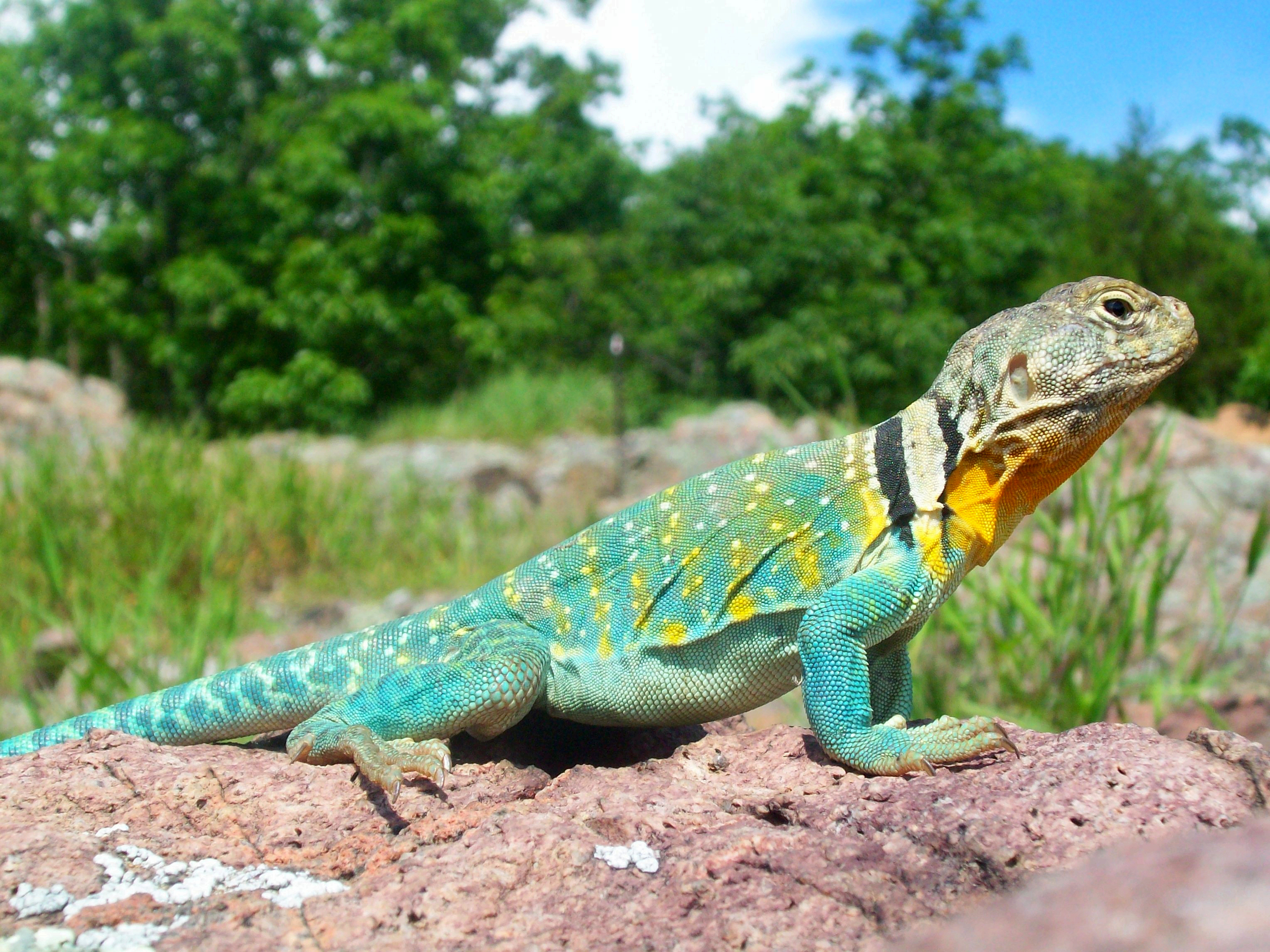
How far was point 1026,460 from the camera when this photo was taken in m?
2.60

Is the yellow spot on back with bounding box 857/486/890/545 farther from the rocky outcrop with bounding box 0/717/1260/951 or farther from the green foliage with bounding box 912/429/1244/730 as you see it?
the green foliage with bounding box 912/429/1244/730

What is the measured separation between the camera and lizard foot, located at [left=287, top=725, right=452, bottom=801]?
2471 millimetres

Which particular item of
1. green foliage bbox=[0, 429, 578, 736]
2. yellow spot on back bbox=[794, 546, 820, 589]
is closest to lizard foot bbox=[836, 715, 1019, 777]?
yellow spot on back bbox=[794, 546, 820, 589]

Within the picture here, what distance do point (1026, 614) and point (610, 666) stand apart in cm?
254

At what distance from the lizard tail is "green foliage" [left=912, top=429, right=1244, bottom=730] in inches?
106

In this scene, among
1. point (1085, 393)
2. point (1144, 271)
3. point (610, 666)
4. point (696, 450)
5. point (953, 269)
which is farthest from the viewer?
point (953, 269)

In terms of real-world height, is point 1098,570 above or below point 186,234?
below

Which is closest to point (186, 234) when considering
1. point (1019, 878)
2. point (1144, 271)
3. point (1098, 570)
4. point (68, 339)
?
point (68, 339)

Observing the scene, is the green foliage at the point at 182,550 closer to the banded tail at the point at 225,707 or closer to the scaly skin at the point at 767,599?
the banded tail at the point at 225,707

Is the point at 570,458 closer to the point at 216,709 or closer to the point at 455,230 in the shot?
the point at 455,230

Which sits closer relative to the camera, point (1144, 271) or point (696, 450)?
point (696, 450)

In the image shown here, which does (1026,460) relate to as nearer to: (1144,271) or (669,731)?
(669,731)

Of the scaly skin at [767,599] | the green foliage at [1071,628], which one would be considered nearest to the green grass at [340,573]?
the green foliage at [1071,628]

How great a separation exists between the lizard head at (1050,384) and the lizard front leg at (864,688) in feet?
0.94
